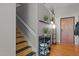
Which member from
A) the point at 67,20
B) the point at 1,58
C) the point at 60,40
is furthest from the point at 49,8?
the point at 1,58

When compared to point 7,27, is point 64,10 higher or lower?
higher

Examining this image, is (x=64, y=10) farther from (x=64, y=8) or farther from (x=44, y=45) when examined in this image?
(x=44, y=45)

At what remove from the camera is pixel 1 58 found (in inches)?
66.9

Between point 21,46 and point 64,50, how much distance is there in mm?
509

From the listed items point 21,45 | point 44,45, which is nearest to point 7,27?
point 21,45

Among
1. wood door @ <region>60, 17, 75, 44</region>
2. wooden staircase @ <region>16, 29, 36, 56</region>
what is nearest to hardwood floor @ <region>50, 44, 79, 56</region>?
wood door @ <region>60, 17, 75, 44</region>

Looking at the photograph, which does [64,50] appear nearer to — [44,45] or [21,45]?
[44,45]

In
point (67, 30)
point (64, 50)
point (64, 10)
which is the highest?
point (64, 10)

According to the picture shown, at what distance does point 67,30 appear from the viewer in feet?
5.55

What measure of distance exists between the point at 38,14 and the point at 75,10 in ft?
1.41

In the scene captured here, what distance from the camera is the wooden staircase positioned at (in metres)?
1.67

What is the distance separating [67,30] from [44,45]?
326 millimetres

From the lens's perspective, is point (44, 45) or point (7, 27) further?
point (44, 45)

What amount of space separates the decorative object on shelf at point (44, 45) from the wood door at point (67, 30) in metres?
0.18
